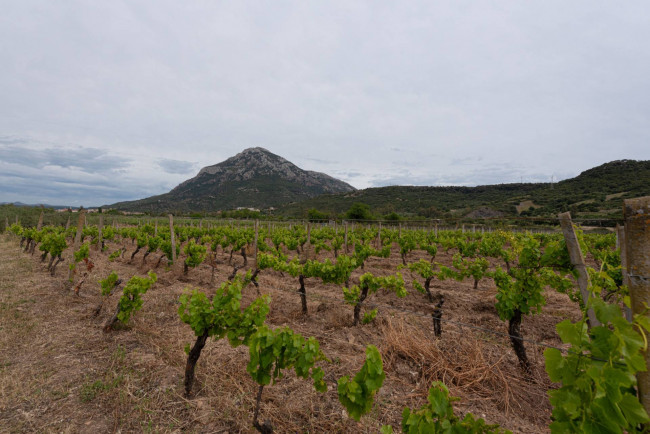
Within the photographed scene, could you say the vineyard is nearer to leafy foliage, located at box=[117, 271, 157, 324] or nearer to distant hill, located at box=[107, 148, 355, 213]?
leafy foliage, located at box=[117, 271, 157, 324]

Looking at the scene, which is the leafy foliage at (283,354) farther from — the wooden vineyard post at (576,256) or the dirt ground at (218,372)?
the wooden vineyard post at (576,256)

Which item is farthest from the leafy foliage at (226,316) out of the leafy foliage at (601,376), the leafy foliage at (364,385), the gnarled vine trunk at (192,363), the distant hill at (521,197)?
the distant hill at (521,197)

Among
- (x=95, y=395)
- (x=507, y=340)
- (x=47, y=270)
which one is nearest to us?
(x=95, y=395)

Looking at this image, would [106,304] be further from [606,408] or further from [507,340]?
[507,340]

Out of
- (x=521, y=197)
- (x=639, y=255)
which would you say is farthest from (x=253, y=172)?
(x=639, y=255)

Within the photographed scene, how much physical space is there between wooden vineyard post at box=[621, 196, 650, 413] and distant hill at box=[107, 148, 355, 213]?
8927 cm

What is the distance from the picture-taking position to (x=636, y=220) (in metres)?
1.72

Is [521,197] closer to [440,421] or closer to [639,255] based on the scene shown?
[639,255]

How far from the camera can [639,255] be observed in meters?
1.68

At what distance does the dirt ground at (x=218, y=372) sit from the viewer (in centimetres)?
334

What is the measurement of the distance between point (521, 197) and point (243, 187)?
90136mm

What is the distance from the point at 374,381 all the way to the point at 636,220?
229 cm

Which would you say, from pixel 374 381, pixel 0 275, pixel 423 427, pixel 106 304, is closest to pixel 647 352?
pixel 423 427

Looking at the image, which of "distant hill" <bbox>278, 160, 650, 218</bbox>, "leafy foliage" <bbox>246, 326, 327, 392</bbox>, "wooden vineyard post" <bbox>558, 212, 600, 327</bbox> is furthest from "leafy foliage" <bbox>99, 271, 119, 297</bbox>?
"distant hill" <bbox>278, 160, 650, 218</bbox>
